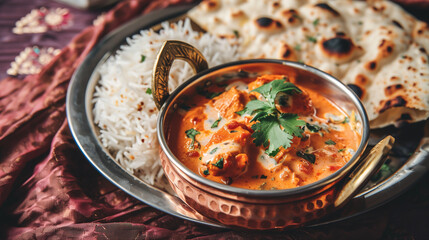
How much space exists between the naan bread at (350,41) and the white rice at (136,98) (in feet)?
0.76

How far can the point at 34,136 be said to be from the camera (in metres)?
2.26

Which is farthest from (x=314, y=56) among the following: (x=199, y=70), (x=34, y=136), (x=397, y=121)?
(x=34, y=136)

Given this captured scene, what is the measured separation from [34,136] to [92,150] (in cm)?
52

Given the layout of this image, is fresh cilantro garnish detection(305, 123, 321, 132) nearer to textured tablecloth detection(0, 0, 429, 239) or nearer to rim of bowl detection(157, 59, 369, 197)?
rim of bowl detection(157, 59, 369, 197)

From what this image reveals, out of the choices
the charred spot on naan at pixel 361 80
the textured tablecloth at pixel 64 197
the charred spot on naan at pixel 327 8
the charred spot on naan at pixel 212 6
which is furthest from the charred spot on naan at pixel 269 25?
the textured tablecloth at pixel 64 197

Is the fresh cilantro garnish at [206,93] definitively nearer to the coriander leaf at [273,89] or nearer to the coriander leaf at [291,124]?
the coriander leaf at [273,89]

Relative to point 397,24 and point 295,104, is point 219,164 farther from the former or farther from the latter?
point 397,24

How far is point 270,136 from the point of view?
5.16 feet

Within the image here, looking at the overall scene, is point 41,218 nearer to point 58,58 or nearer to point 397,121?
point 58,58

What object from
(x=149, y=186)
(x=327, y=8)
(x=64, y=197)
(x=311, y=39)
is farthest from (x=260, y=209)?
(x=327, y=8)

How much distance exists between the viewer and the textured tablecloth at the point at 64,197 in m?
1.71

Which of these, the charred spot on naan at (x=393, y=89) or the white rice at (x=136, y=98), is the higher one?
the charred spot on naan at (x=393, y=89)

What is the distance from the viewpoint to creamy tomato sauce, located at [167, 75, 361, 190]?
1.54 metres

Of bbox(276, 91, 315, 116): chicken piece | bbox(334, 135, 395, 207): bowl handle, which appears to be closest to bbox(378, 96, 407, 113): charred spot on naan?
bbox(276, 91, 315, 116): chicken piece
